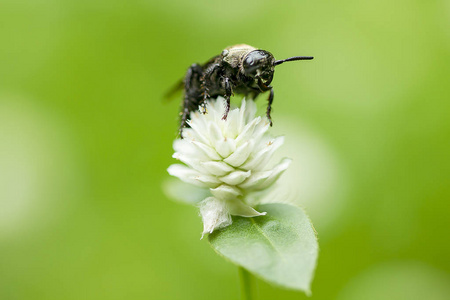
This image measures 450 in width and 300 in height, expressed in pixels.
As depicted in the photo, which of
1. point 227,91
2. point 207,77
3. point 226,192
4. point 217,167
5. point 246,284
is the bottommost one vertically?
point 246,284

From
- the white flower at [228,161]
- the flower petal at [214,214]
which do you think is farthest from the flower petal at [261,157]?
the flower petal at [214,214]

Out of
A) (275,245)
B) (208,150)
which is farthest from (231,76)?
(275,245)

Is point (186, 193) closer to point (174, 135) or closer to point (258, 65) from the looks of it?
point (258, 65)

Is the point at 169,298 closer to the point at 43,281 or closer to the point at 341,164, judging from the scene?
the point at 43,281

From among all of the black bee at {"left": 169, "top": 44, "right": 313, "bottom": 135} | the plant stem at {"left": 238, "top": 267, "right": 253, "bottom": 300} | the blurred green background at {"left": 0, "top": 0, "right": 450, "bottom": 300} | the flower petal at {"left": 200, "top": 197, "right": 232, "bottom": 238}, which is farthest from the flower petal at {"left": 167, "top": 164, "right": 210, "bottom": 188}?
the blurred green background at {"left": 0, "top": 0, "right": 450, "bottom": 300}

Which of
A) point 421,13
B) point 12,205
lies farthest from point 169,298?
point 421,13

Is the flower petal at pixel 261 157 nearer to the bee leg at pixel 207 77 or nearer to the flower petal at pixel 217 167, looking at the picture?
the flower petal at pixel 217 167

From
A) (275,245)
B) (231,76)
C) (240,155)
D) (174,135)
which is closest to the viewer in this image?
(275,245)

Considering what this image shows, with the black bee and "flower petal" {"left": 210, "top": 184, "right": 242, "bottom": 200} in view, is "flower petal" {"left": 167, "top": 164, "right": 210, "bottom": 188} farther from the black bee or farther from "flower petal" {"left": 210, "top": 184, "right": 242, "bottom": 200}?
the black bee
